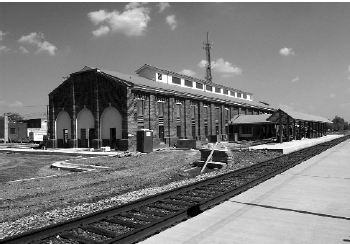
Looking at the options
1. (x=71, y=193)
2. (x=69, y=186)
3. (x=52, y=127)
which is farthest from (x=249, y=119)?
(x=71, y=193)

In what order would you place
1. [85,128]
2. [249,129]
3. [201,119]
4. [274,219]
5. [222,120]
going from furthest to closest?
1. [249,129]
2. [222,120]
3. [201,119]
4. [85,128]
5. [274,219]

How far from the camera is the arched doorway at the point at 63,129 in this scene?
3725 cm

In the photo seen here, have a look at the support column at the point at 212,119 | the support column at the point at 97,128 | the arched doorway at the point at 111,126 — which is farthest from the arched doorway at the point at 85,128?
the support column at the point at 212,119

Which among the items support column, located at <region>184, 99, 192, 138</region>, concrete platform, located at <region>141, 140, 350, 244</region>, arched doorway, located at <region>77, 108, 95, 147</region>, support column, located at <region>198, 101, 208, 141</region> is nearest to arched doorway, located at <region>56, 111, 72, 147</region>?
arched doorway, located at <region>77, 108, 95, 147</region>

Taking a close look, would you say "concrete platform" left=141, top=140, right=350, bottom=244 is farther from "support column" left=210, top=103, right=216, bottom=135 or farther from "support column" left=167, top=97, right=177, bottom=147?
"support column" left=210, top=103, right=216, bottom=135

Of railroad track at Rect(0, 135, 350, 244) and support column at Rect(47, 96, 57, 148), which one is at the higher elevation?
support column at Rect(47, 96, 57, 148)

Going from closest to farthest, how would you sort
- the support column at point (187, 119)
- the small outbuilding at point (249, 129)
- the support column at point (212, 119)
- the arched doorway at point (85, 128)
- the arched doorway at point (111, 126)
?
1. the arched doorway at point (111, 126)
2. the arched doorway at point (85, 128)
3. the support column at point (187, 119)
4. the support column at point (212, 119)
5. the small outbuilding at point (249, 129)

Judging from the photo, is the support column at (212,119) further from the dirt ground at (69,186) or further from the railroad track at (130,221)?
the railroad track at (130,221)

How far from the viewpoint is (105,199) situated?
31.8ft

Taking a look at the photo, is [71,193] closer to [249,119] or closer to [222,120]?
[222,120]

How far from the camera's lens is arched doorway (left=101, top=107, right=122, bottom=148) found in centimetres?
3272

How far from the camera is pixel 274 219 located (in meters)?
6.64

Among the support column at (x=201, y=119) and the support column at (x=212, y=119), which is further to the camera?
the support column at (x=212, y=119)

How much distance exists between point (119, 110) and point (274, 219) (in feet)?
88.6
